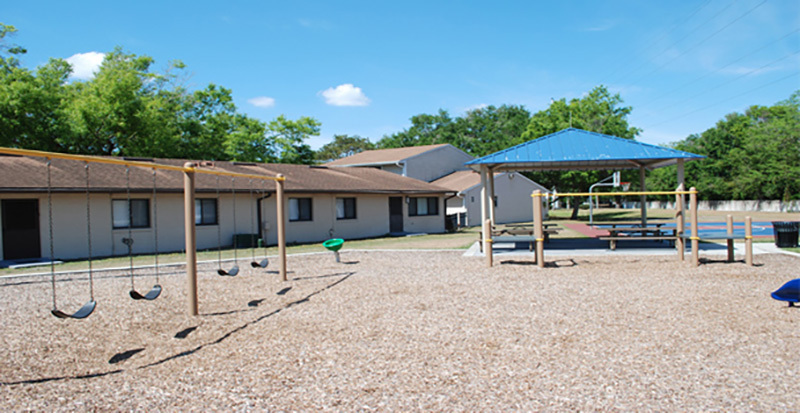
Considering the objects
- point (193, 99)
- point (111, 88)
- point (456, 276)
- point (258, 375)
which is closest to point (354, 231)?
point (456, 276)

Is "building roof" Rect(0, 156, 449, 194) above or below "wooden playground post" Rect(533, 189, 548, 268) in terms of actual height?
above

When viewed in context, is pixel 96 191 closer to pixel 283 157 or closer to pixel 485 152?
pixel 283 157

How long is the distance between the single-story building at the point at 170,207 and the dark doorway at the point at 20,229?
25 mm

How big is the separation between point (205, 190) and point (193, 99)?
86.8 ft

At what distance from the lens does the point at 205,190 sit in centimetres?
1845

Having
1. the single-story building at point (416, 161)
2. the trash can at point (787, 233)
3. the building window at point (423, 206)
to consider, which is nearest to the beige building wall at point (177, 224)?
the building window at point (423, 206)

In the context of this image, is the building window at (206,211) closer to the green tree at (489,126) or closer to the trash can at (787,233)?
the trash can at (787,233)

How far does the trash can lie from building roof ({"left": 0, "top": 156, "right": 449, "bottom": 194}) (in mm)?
15423

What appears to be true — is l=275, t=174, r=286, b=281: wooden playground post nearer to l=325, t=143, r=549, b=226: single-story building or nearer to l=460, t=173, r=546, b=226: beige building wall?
l=325, t=143, r=549, b=226: single-story building

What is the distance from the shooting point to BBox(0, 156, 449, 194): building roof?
16172mm

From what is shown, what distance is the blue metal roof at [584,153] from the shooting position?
1443 centimetres

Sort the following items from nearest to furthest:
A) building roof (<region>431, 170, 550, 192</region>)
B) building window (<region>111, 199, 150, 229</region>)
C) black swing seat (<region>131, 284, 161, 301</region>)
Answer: black swing seat (<region>131, 284, 161, 301</region>) < building window (<region>111, 199, 150, 229</region>) < building roof (<region>431, 170, 550, 192</region>)

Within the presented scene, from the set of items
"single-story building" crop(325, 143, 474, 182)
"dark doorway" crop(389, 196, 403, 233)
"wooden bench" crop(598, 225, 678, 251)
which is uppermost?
"single-story building" crop(325, 143, 474, 182)

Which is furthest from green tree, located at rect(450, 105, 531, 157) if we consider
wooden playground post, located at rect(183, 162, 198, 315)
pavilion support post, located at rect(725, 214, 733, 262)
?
wooden playground post, located at rect(183, 162, 198, 315)
